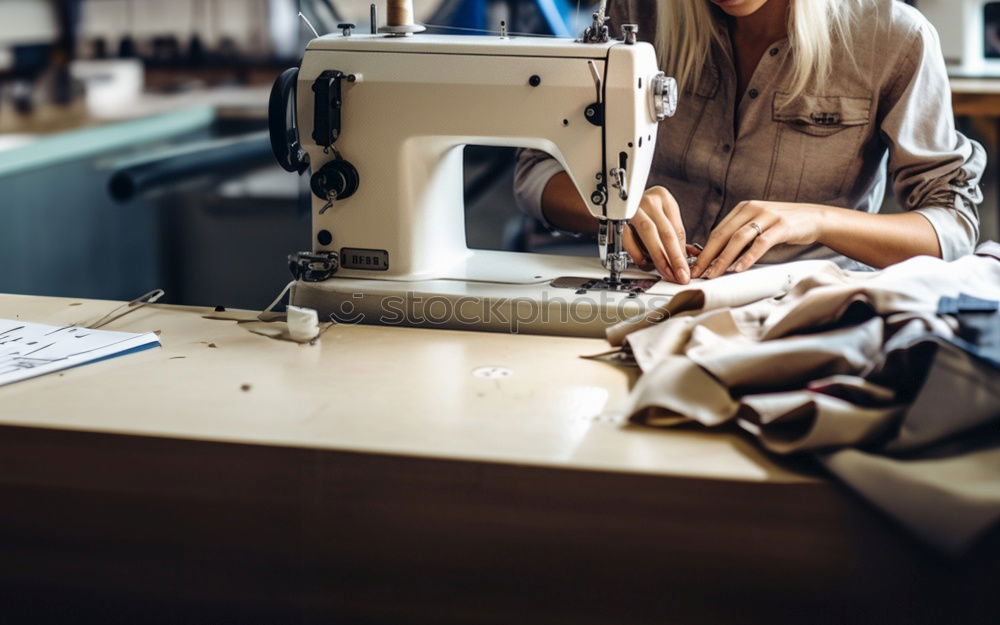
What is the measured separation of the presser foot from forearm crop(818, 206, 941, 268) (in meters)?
0.28

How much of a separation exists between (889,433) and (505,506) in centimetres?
34

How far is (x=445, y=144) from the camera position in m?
1.42

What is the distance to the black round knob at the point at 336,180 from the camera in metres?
1.42

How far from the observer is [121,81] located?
162 inches

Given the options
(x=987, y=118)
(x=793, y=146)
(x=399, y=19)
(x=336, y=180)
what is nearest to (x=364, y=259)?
(x=336, y=180)

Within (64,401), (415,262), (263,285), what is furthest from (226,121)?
(64,401)

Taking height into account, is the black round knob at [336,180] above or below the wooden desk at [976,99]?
below

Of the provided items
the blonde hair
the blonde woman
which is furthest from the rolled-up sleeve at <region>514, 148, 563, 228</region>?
the blonde hair

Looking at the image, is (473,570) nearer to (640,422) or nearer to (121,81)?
(640,422)

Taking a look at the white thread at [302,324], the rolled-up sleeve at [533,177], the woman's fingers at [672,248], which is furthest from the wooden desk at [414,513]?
the rolled-up sleeve at [533,177]

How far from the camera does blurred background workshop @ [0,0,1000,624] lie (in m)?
0.91

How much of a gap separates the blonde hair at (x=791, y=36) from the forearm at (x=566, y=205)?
→ 0.84 ft
